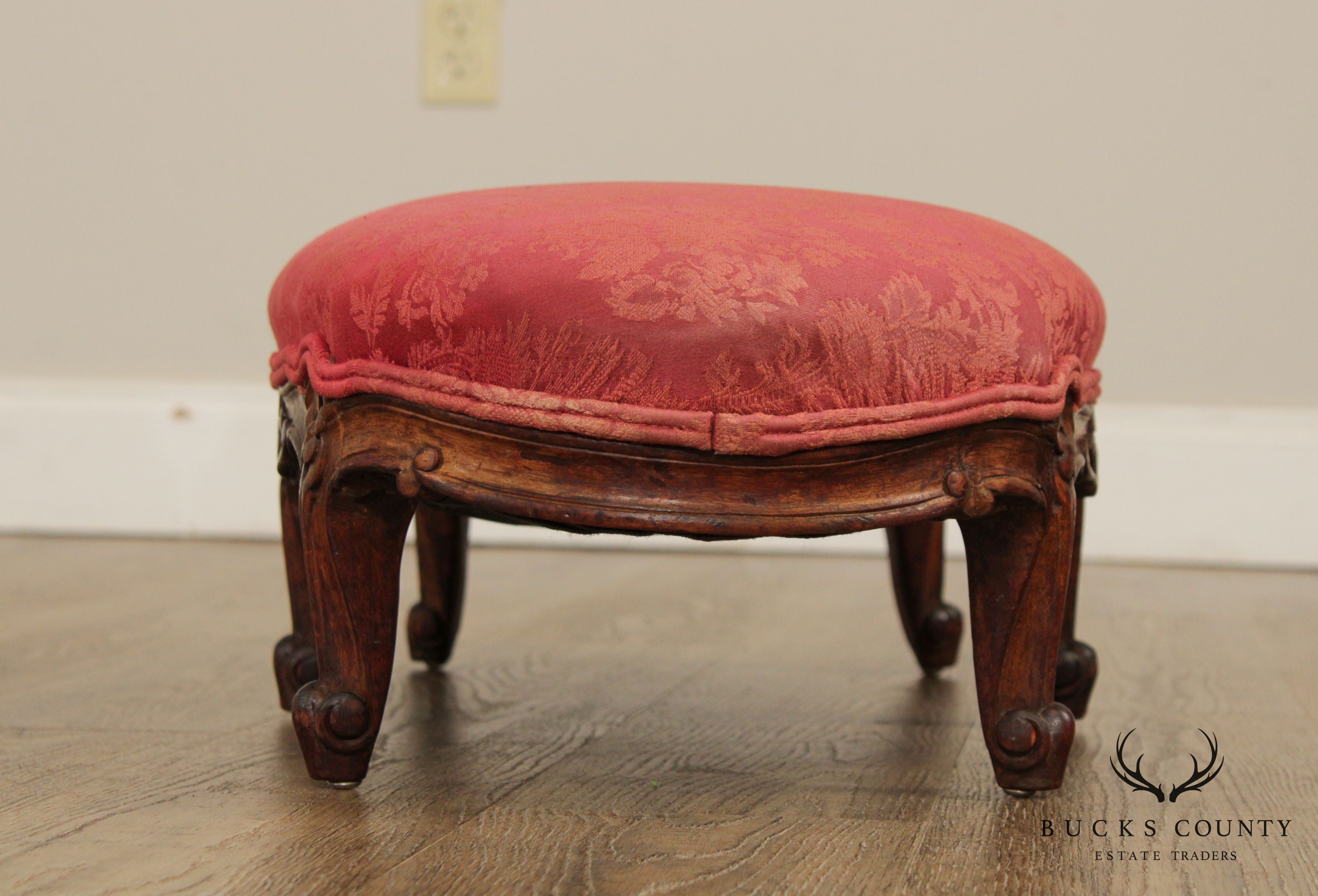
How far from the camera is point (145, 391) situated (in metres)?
2.24

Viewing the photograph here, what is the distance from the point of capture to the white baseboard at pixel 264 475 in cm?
Answer: 214

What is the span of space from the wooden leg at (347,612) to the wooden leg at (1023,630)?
40 cm

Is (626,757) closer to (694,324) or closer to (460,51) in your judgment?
(694,324)

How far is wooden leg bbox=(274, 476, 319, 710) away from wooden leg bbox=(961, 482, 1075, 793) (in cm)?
54

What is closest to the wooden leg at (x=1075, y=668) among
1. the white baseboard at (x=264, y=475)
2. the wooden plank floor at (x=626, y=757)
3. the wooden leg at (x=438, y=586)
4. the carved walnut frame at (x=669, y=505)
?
the wooden plank floor at (x=626, y=757)

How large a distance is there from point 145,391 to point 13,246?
39 centimetres

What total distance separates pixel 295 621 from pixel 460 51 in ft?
4.67

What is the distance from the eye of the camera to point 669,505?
0.77 metres

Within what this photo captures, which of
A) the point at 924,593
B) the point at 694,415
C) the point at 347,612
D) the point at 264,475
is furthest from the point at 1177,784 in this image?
the point at 264,475

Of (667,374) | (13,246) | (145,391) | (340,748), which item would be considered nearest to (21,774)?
(340,748)

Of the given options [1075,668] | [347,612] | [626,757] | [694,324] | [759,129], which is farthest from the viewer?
[759,129]

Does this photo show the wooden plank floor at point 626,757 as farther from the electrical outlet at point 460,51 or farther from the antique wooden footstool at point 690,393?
the electrical outlet at point 460,51

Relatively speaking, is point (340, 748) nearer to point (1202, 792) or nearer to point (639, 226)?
point (639, 226)

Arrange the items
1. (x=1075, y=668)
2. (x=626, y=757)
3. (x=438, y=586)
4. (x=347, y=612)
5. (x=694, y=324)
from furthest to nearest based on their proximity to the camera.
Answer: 1. (x=438, y=586)
2. (x=1075, y=668)
3. (x=626, y=757)
4. (x=347, y=612)
5. (x=694, y=324)
